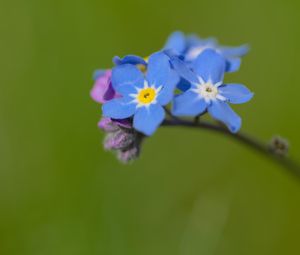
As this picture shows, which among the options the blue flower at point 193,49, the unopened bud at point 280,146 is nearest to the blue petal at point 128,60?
the blue flower at point 193,49

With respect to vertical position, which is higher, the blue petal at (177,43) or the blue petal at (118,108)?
the blue petal at (177,43)

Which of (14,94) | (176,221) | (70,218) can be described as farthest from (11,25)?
(176,221)

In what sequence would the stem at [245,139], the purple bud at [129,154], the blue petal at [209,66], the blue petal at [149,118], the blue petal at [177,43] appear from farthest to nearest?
the blue petal at [177,43] < the stem at [245,139] < the purple bud at [129,154] < the blue petal at [209,66] < the blue petal at [149,118]

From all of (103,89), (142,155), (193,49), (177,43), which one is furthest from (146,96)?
Result: (142,155)

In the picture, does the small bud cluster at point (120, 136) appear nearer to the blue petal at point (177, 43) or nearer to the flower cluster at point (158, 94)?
the flower cluster at point (158, 94)

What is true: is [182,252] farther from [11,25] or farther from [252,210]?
[11,25]

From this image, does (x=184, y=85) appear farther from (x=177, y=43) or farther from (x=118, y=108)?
(x=177, y=43)

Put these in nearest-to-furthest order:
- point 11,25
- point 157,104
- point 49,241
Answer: point 157,104 < point 49,241 < point 11,25
